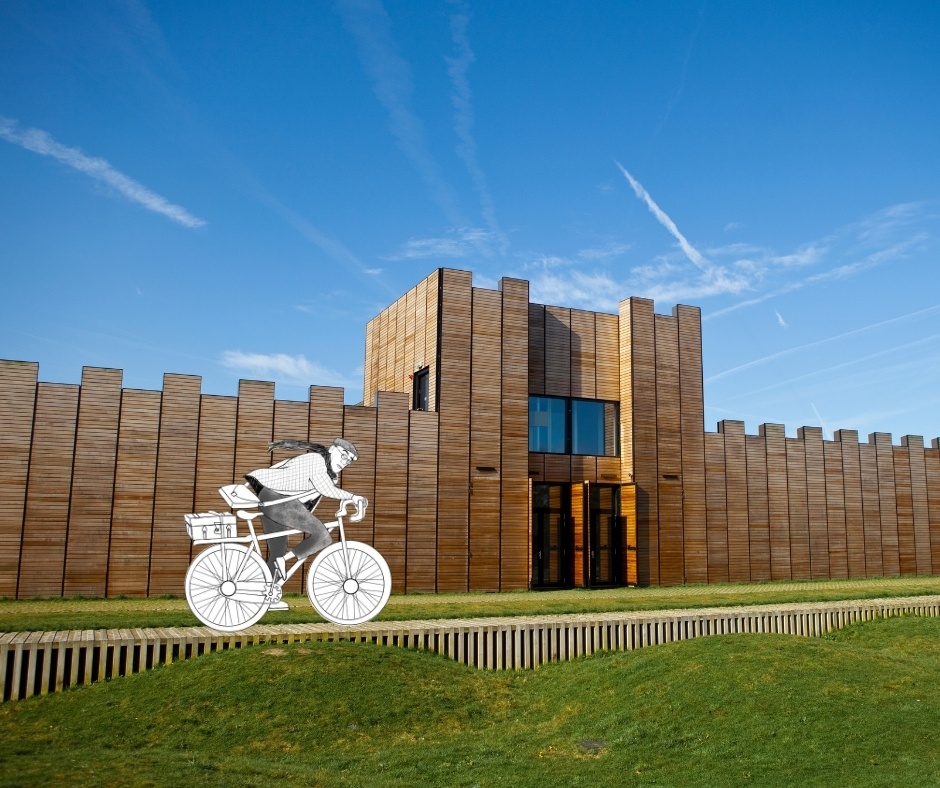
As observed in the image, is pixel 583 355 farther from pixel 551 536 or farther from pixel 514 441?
pixel 551 536

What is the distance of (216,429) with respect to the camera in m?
23.1

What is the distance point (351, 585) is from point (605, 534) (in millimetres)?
16191

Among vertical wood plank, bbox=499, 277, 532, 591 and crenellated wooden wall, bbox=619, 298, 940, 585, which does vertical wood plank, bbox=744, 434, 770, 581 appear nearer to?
crenellated wooden wall, bbox=619, 298, 940, 585

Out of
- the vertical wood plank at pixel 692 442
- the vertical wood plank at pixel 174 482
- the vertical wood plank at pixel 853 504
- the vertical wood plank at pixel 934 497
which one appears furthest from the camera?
the vertical wood plank at pixel 934 497

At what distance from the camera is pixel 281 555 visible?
1358cm

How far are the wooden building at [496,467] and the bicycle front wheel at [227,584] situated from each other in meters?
9.98

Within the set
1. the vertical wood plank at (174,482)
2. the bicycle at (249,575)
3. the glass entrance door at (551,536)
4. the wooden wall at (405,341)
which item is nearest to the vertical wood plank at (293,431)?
the vertical wood plank at (174,482)

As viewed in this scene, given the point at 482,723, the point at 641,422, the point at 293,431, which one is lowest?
the point at 482,723

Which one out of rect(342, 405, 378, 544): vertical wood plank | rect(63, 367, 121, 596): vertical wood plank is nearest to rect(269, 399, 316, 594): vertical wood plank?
rect(342, 405, 378, 544): vertical wood plank

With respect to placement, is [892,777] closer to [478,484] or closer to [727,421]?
[478,484]

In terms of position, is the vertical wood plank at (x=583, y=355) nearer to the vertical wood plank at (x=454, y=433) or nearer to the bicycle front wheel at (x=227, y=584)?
the vertical wood plank at (x=454, y=433)

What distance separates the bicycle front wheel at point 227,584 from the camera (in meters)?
13.0

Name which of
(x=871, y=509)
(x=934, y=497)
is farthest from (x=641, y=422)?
(x=934, y=497)

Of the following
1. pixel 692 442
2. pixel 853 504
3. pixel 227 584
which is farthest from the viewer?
pixel 853 504
